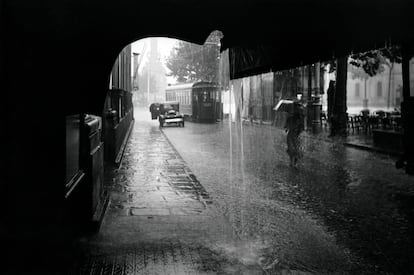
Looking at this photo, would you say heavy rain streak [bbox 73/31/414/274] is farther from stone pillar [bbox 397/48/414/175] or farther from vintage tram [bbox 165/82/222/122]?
vintage tram [bbox 165/82/222/122]

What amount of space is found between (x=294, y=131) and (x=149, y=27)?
8945mm

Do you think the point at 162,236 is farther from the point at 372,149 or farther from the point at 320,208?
the point at 372,149

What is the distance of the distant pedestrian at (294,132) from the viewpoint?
47.5 feet

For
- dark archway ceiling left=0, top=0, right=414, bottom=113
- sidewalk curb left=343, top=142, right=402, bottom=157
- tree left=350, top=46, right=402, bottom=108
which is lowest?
sidewalk curb left=343, top=142, right=402, bottom=157

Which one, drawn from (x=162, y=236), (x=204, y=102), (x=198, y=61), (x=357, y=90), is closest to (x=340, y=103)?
(x=162, y=236)

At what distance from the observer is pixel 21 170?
13.9 feet

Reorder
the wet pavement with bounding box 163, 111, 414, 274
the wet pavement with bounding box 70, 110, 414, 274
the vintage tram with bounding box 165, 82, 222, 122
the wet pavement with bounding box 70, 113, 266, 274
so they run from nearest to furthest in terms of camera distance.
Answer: the wet pavement with bounding box 70, 113, 266, 274 → the wet pavement with bounding box 70, 110, 414, 274 → the wet pavement with bounding box 163, 111, 414, 274 → the vintage tram with bounding box 165, 82, 222, 122

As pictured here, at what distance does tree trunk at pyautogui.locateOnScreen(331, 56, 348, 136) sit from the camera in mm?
22844

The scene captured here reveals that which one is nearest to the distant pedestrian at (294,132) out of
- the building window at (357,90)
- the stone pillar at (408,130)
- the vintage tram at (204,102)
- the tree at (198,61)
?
the stone pillar at (408,130)

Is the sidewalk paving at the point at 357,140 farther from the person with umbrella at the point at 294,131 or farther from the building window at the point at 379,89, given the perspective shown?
the building window at the point at 379,89

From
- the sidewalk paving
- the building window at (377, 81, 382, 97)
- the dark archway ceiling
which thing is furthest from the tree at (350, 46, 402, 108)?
the building window at (377, 81, 382, 97)

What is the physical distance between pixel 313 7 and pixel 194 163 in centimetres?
894

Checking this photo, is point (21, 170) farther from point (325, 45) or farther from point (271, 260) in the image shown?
point (325, 45)

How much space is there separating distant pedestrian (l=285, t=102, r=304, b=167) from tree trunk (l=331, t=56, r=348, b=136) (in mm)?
8716
